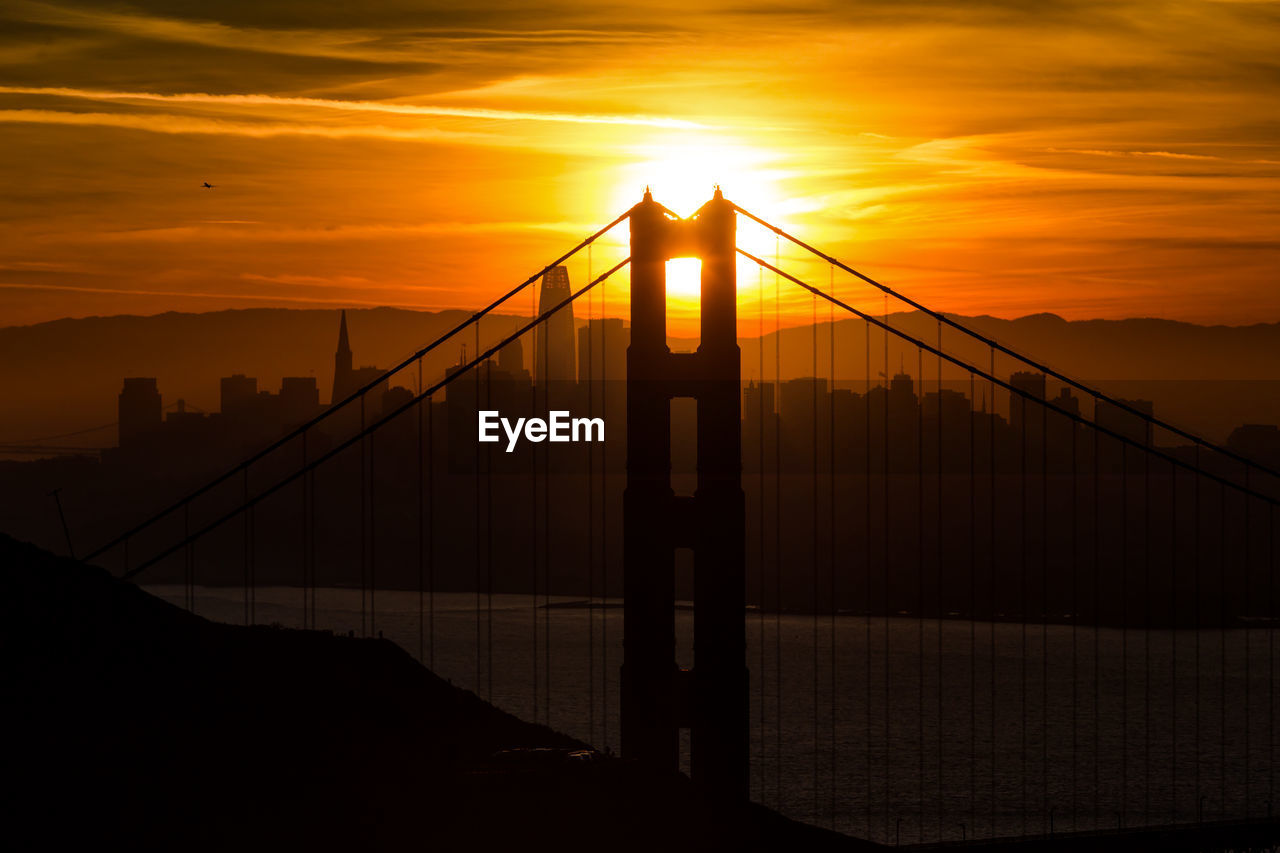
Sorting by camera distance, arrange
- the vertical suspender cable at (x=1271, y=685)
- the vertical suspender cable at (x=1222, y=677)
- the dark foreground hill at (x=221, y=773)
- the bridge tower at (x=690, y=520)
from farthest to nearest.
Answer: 1. the vertical suspender cable at (x=1271, y=685)
2. the vertical suspender cable at (x=1222, y=677)
3. the bridge tower at (x=690, y=520)
4. the dark foreground hill at (x=221, y=773)

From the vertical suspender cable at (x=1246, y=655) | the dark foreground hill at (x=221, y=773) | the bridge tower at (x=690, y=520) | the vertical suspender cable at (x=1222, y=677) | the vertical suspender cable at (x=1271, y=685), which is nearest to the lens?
the dark foreground hill at (x=221, y=773)

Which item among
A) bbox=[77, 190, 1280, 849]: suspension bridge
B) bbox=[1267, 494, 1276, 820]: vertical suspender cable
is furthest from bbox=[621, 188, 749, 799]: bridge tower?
bbox=[1267, 494, 1276, 820]: vertical suspender cable

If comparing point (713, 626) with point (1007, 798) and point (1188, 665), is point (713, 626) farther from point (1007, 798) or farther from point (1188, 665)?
point (1188, 665)

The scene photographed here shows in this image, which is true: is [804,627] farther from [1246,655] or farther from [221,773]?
[221,773]

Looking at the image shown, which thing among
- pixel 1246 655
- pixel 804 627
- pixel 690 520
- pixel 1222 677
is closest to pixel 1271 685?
pixel 1222 677

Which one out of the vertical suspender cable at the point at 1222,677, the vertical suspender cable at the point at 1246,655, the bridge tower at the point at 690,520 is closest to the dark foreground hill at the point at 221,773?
the bridge tower at the point at 690,520

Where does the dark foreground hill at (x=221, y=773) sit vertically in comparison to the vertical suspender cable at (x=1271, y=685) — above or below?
above

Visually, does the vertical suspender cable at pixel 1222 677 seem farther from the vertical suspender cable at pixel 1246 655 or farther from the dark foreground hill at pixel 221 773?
the dark foreground hill at pixel 221 773
